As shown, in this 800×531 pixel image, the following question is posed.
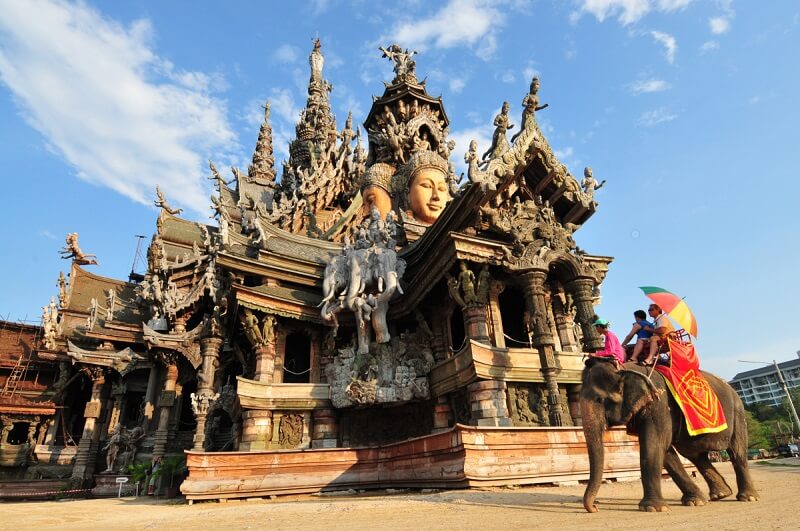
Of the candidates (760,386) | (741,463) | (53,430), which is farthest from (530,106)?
(760,386)

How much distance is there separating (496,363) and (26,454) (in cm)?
2423

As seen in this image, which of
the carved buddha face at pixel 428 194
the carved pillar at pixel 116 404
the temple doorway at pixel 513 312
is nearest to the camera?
the temple doorway at pixel 513 312

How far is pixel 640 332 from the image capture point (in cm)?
579

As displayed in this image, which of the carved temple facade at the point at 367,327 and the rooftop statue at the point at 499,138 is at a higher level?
the rooftop statue at the point at 499,138

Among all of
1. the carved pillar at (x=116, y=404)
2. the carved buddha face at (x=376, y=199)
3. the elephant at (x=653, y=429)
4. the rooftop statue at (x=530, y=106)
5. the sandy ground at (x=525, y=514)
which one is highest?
the carved buddha face at (x=376, y=199)

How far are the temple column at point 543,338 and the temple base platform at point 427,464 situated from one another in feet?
3.90

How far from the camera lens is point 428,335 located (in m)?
13.4

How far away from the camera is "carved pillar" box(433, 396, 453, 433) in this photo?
37.8ft

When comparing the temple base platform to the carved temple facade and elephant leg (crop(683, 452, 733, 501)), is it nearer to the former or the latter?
the carved temple facade

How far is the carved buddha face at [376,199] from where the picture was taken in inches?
867

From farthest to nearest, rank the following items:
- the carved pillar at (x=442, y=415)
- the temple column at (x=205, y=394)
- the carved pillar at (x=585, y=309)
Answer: the temple column at (x=205, y=394) < the carved pillar at (x=442, y=415) < the carved pillar at (x=585, y=309)

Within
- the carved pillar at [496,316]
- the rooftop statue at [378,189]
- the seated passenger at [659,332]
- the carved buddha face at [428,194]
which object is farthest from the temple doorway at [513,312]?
the rooftop statue at [378,189]

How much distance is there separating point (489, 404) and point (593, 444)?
16.6ft

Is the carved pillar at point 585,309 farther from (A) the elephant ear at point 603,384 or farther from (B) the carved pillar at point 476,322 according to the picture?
Answer: (A) the elephant ear at point 603,384
